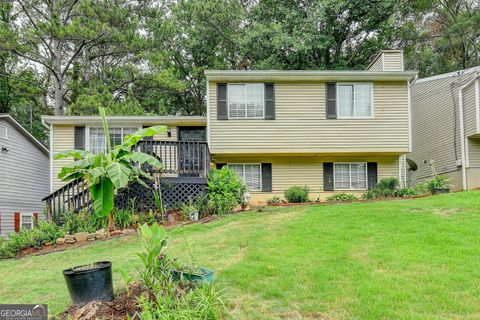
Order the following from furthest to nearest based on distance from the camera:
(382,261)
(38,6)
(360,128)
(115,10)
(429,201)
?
(38,6)
(115,10)
(360,128)
(429,201)
(382,261)

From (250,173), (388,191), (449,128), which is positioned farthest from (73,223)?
(449,128)

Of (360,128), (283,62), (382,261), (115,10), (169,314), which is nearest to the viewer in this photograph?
(169,314)

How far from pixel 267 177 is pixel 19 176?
35.3 feet

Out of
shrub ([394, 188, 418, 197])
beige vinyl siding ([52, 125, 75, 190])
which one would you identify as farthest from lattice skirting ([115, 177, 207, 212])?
shrub ([394, 188, 418, 197])

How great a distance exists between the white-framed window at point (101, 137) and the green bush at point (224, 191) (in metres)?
4.96

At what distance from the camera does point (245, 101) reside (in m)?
13.3

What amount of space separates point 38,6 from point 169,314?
863 inches

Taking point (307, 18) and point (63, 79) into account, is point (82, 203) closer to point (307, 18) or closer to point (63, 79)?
point (63, 79)

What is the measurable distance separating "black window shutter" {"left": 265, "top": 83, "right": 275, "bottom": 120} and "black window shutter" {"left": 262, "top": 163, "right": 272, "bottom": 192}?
1937mm

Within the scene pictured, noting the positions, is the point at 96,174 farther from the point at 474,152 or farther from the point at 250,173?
the point at 474,152

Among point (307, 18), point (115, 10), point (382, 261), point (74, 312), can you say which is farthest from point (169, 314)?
point (307, 18)

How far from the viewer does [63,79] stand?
71.5ft

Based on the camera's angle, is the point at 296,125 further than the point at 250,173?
No

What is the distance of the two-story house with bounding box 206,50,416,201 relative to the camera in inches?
518
